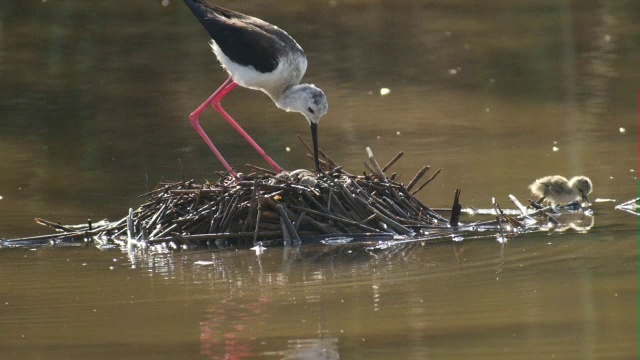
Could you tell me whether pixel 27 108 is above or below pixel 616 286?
above

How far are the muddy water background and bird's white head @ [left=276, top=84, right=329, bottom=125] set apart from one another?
3.55ft

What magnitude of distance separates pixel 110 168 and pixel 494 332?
640 centimetres

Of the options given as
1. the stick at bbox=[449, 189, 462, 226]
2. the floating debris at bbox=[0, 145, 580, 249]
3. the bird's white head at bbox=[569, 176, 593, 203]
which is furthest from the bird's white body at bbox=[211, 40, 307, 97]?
the bird's white head at bbox=[569, 176, 593, 203]

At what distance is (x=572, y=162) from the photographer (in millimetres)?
12102

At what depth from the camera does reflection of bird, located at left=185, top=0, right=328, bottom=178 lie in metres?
10.3

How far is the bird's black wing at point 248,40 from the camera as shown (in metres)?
10.3

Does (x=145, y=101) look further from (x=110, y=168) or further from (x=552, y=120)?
(x=552, y=120)

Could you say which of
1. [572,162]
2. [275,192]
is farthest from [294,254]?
[572,162]

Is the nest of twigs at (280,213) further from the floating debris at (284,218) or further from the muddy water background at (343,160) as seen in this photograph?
the muddy water background at (343,160)

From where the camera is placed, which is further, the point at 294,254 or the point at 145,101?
the point at 145,101

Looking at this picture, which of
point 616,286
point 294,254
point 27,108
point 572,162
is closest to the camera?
point 616,286

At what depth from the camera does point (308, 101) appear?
10359 millimetres

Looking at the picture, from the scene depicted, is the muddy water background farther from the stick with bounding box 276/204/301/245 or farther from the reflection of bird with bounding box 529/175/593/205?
the reflection of bird with bounding box 529/175/593/205

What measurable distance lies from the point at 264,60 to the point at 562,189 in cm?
228
